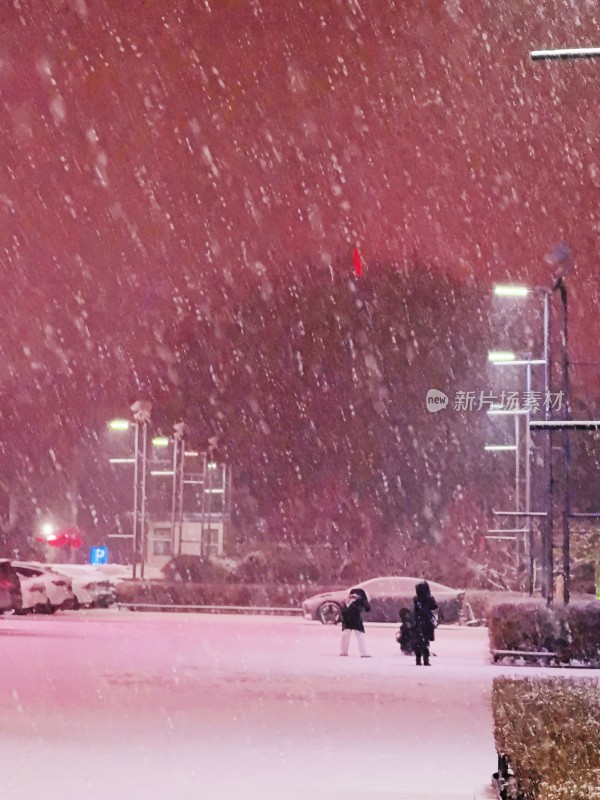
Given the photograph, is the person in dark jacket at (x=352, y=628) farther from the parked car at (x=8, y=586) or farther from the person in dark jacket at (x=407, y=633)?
the parked car at (x=8, y=586)

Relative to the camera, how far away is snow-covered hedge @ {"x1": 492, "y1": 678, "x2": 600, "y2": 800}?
683 cm

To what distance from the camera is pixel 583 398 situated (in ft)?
175

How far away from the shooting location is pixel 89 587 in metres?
44.2

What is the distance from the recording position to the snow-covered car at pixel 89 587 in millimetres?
43656

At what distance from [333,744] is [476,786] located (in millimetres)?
2538

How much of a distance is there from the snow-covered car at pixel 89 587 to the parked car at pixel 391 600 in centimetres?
816

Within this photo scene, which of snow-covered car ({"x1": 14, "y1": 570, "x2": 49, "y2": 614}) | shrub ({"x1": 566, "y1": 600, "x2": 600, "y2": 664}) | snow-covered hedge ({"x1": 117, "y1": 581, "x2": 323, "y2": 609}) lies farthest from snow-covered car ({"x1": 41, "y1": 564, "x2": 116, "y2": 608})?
shrub ({"x1": 566, "y1": 600, "x2": 600, "y2": 664})

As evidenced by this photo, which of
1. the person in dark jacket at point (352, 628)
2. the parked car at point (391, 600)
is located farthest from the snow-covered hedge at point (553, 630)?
the parked car at point (391, 600)

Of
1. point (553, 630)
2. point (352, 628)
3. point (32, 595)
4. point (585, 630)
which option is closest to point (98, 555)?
point (32, 595)

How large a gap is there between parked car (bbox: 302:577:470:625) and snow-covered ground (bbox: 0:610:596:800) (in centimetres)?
1131

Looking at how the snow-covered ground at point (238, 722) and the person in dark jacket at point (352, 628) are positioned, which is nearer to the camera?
the snow-covered ground at point (238, 722)

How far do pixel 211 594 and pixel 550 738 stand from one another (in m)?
41.7

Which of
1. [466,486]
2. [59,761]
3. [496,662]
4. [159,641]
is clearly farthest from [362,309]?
[59,761]

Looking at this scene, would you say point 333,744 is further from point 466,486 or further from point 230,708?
point 466,486
